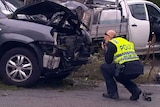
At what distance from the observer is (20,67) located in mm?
9797

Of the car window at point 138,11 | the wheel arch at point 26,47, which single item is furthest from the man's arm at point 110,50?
the car window at point 138,11

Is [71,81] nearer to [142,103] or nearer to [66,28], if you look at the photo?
[66,28]

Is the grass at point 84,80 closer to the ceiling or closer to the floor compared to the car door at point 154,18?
closer to the floor

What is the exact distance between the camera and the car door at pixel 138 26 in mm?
14773

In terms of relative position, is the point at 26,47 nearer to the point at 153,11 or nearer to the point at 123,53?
the point at 123,53

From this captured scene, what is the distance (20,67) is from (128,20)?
17.8ft

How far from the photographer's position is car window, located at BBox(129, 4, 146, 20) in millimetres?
15000

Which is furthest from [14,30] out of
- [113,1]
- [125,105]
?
[113,1]

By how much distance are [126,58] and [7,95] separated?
2.11 meters

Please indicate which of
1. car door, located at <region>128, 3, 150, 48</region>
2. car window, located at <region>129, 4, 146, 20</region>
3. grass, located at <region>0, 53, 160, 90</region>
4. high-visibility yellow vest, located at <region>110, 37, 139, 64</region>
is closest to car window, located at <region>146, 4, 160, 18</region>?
car window, located at <region>129, 4, 146, 20</region>

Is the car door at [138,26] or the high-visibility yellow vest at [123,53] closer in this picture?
the high-visibility yellow vest at [123,53]

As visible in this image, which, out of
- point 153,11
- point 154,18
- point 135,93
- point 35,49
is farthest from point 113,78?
point 153,11

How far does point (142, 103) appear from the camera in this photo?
9242 millimetres

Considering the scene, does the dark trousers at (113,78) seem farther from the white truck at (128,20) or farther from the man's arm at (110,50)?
the white truck at (128,20)
